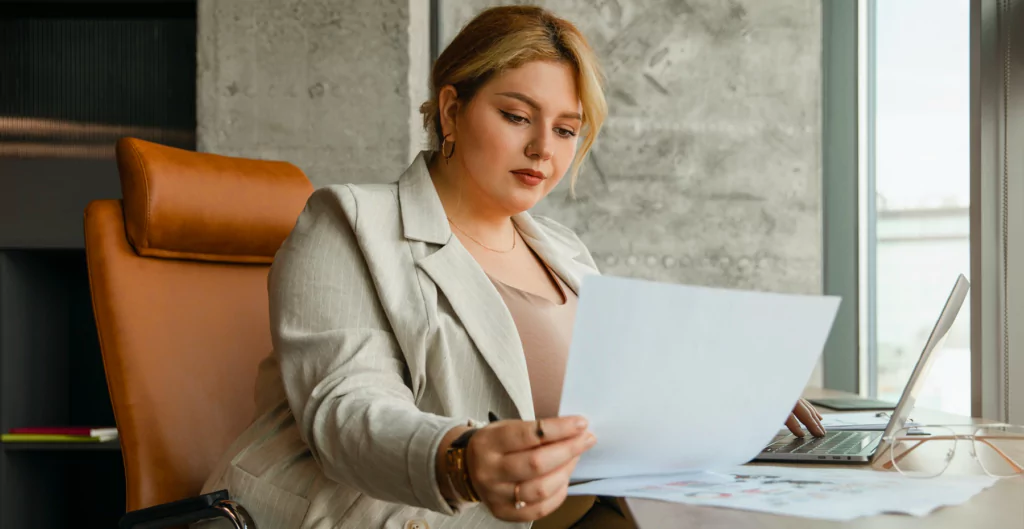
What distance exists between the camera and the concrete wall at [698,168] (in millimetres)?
2484

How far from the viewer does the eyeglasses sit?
89 cm

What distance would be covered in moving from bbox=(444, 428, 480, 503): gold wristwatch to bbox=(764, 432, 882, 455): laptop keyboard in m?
0.47

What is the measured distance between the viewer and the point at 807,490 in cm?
76

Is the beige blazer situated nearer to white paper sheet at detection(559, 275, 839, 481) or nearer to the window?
white paper sheet at detection(559, 275, 839, 481)

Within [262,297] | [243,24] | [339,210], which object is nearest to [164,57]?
[243,24]

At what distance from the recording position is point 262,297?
1453mm

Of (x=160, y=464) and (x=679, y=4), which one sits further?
(x=679, y=4)

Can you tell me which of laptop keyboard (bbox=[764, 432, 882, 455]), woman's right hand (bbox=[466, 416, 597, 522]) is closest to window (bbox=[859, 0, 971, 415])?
laptop keyboard (bbox=[764, 432, 882, 455])

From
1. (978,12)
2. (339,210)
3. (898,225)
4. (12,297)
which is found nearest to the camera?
(339,210)

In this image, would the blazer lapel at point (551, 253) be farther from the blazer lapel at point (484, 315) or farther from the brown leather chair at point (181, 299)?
the brown leather chair at point (181, 299)

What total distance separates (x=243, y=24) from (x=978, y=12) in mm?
1837

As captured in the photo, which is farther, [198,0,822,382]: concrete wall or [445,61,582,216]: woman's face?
[198,0,822,382]: concrete wall

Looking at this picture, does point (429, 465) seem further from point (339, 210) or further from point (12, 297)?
point (12, 297)

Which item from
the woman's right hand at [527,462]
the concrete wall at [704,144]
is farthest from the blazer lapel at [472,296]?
the concrete wall at [704,144]
